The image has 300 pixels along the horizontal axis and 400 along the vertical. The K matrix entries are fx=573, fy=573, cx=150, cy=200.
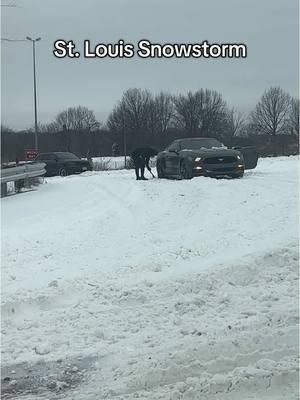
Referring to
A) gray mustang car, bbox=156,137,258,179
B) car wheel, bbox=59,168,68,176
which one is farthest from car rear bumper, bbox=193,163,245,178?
car wheel, bbox=59,168,68,176

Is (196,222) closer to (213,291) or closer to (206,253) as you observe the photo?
(206,253)

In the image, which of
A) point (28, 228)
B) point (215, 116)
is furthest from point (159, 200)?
point (215, 116)

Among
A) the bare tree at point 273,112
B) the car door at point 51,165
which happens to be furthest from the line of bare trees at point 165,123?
the car door at point 51,165

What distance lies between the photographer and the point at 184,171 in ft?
53.9

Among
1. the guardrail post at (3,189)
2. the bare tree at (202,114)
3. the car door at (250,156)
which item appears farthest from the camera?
the bare tree at (202,114)

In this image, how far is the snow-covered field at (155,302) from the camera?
4.03 meters

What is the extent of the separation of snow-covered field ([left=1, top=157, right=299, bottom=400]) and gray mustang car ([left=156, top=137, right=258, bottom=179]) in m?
6.32

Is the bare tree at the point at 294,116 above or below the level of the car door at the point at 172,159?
above

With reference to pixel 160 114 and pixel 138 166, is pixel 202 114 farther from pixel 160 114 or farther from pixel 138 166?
pixel 138 166

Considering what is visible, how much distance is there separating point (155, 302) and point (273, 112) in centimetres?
7070

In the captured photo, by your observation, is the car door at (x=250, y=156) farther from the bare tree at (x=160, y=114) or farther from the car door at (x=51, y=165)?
the bare tree at (x=160, y=114)

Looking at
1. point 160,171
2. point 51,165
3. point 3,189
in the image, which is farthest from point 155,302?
point 51,165

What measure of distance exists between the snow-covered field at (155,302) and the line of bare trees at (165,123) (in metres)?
61.3

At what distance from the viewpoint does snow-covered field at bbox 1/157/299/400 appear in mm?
4031
